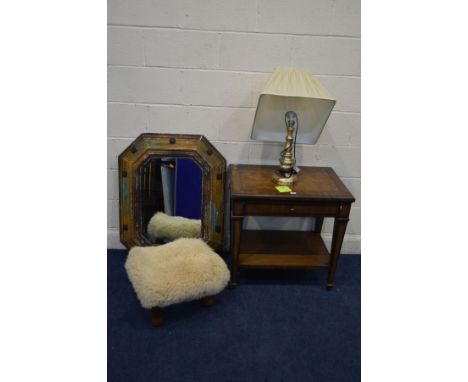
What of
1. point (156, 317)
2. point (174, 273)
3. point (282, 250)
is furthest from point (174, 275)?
point (282, 250)

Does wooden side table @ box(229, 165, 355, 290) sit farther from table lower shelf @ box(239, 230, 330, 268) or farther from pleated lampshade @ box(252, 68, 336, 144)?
pleated lampshade @ box(252, 68, 336, 144)

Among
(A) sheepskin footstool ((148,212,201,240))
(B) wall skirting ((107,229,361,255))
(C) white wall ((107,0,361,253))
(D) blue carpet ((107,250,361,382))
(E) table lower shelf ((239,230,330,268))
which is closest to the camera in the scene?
(D) blue carpet ((107,250,361,382))

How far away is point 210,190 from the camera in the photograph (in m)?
Result: 2.25

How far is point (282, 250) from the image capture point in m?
2.23

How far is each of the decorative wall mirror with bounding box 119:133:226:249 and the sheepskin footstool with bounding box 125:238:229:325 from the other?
29 cm

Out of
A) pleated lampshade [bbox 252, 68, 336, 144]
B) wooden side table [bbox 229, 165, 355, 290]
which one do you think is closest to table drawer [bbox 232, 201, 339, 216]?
wooden side table [bbox 229, 165, 355, 290]

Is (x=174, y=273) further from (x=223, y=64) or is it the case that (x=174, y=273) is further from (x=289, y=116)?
(x=223, y=64)

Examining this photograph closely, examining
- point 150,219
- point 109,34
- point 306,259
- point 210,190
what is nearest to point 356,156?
point 306,259

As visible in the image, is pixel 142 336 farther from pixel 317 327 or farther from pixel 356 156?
pixel 356 156

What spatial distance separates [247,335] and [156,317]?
0.44 m

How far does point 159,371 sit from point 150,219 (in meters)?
0.90

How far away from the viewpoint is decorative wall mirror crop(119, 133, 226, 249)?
85.7 inches

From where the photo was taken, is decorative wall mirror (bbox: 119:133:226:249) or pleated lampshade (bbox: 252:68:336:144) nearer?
pleated lampshade (bbox: 252:68:336:144)

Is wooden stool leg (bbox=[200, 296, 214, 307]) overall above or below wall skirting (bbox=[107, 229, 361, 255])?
below
